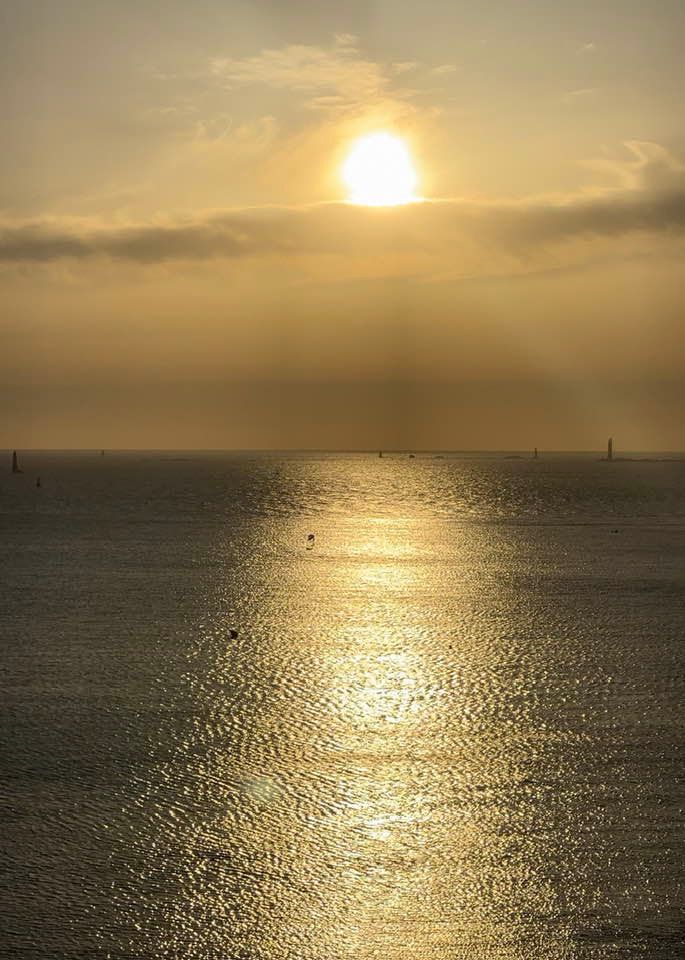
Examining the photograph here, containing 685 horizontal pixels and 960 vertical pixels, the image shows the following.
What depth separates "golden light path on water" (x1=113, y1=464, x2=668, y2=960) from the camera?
33.9ft

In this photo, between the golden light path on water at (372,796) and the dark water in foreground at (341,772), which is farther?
the dark water in foreground at (341,772)

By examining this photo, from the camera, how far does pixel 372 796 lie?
14.1 metres

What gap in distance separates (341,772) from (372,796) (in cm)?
112

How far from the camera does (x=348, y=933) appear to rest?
33.2 feet

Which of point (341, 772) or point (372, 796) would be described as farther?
point (341, 772)

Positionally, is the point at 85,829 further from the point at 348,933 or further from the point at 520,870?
the point at 520,870

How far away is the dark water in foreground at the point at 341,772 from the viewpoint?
1044 cm

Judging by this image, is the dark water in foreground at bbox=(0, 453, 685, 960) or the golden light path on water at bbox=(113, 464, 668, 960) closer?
the golden light path on water at bbox=(113, 464, 668, 960)

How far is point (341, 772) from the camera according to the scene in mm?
15164

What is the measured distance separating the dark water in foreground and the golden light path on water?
0.14 ft

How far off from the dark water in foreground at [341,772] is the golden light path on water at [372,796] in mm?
43

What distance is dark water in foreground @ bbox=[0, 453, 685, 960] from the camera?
411 inches

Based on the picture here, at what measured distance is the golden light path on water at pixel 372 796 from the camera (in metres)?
10.3

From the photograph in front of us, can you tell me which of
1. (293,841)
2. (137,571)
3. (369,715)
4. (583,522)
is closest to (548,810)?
(293,841)
